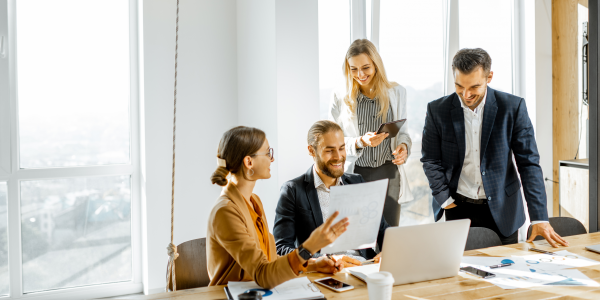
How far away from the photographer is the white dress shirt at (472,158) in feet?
7.56

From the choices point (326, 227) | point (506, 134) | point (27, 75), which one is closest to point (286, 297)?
point (326, 227)

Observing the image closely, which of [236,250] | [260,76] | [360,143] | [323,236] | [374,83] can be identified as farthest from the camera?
[260,76]

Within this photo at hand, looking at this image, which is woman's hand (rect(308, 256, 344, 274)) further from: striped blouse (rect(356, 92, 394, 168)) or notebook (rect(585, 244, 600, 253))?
striped blouse (rect(356, 92, 394, 168))

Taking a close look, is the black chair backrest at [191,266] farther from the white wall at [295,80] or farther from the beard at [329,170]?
the white wall at [295,80]

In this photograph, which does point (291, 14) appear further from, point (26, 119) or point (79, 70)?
point (26, 119)

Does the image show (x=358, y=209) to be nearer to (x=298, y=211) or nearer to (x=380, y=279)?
(x=380, y=279)

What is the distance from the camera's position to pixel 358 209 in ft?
4.84

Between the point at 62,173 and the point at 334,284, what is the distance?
254cm

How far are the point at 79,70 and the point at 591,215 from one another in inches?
135

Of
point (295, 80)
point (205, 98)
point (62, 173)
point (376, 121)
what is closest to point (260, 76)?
point (295, 80)

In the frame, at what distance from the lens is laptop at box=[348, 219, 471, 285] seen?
1482 millimetres

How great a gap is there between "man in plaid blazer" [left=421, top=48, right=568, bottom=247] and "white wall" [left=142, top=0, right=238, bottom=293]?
5.89ft

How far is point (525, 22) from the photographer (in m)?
4.38

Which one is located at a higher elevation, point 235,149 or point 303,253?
point 235,149
